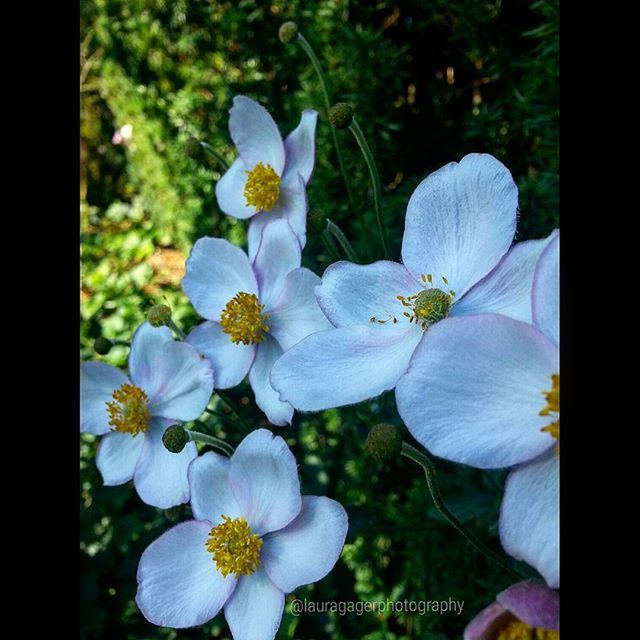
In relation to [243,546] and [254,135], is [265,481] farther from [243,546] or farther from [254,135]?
[254,135]

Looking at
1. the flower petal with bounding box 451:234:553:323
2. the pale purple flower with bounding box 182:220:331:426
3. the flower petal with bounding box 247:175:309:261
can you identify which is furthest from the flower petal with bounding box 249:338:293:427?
the flower petal with bounding box 451:234:553:323

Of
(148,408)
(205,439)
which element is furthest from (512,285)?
(148,408)

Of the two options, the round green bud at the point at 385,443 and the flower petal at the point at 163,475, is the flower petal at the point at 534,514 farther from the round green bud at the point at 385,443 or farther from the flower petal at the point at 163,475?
the flower petal at the point at 163,475

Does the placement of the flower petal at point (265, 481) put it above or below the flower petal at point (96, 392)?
above

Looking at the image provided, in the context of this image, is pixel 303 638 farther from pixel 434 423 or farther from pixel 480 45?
pixel 480 45

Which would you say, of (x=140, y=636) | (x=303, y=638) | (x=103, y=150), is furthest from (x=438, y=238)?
(x=103, y=150)

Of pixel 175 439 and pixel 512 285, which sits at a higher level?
pixel 512 285

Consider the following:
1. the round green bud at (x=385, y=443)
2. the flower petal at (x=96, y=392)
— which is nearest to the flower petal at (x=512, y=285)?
the round green bud at (x=385, y=443)
